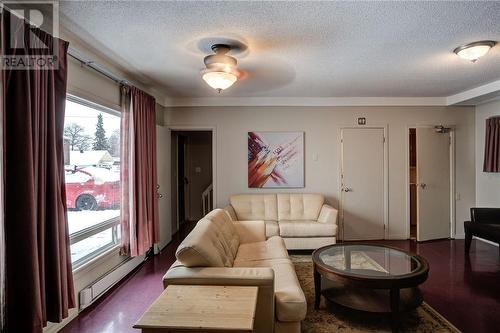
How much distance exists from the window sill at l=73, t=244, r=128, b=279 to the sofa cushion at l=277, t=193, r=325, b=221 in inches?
94.5

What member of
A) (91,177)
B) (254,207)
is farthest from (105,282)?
(254,207)

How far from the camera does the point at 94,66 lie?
8.93 feet

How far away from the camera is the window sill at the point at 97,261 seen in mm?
2548

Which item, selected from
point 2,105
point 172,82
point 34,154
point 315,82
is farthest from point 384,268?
point 172,82

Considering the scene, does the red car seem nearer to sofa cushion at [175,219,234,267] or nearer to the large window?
the large window

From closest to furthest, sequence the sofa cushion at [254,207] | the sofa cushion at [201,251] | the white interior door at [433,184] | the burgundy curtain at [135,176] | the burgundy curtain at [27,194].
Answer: the burgundy curtain at [27,194]
the sofa cushion at [201,251]
the burgundy curtain at [135,176]
the sofa cushion at [254,207]
the white interior door at [433,184]

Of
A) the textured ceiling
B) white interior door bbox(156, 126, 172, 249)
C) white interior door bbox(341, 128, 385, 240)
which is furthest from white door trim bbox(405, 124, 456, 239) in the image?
white interior door bbox(156, 126, 172, 249)

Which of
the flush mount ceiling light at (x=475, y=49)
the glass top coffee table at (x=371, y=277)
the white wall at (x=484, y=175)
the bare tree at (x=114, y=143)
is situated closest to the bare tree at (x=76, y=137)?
the bare tree at (x=114, y=143)

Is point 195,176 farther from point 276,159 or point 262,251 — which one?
point 262,251

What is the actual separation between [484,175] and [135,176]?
5.56 meters

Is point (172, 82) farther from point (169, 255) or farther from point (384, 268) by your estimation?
point (384, 268)

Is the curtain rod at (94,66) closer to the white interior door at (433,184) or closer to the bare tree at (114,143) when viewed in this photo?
the bare tree at (114,143)

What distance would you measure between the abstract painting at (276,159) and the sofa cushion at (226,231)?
1696 mm

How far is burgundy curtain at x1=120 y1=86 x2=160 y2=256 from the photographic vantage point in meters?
3.26
